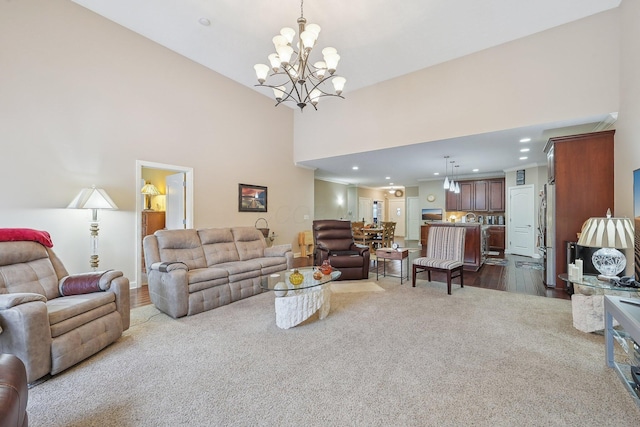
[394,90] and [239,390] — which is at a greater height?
[394,90]

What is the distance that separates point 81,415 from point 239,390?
91 centimetres

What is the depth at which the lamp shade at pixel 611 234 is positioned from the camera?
2452mm

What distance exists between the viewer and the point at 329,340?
98.5 inches

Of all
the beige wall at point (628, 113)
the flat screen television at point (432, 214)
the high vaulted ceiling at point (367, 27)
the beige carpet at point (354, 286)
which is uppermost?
the high vaulted ceiling at point (367, 27)

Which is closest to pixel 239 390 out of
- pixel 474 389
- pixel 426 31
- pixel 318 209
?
pixel 474 389

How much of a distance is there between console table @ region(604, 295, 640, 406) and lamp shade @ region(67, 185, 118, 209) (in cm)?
523

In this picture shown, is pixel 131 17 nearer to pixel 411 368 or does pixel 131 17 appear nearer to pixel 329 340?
pixel 329 340

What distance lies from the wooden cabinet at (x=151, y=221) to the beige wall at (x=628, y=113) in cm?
725

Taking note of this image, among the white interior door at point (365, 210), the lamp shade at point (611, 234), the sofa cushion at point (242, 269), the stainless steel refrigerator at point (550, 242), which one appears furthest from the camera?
the white interior door at point (365, 210)

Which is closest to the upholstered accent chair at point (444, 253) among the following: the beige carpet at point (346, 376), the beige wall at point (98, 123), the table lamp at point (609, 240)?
the beige carpet at point (346, 376)

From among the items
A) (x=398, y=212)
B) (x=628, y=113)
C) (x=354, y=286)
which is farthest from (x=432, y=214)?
(x=628, y=113)

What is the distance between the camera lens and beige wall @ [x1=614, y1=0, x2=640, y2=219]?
291 cm

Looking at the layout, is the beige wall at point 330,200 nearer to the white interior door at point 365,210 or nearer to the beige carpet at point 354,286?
the white interior door at point 365,210

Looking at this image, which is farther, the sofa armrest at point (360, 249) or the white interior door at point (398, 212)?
the white interior door at point (398, 212)
